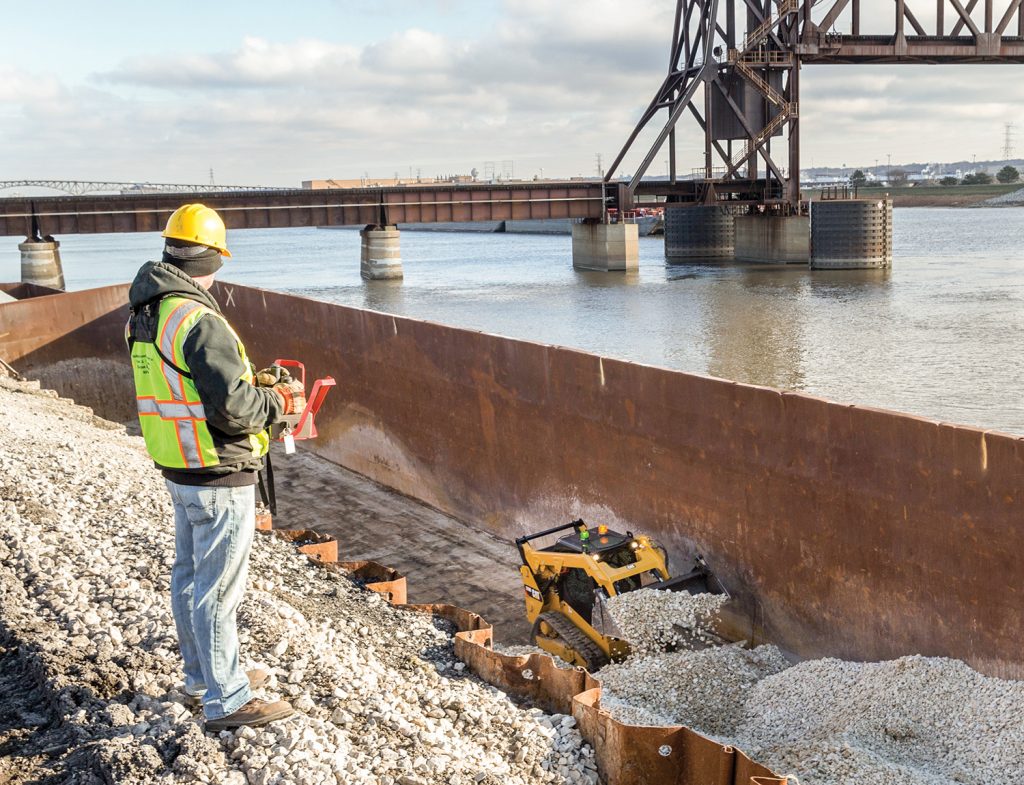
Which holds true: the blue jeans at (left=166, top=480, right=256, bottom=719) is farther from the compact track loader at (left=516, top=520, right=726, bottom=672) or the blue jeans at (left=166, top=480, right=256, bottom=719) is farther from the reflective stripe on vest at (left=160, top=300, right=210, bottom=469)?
the compact track loader at (left=516, top=520, right=726, bottom=672)

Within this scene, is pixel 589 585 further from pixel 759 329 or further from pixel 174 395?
pixel 759 329

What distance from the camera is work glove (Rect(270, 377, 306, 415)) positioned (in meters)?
4.27

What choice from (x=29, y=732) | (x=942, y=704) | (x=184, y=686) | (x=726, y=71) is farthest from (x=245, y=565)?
(x=726, y=71)

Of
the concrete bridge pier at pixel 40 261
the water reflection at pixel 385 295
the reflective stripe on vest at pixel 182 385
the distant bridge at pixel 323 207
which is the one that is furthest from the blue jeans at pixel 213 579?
the concrete bridge pier at pixel 40 261

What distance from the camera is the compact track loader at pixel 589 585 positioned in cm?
687

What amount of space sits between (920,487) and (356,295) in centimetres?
3887

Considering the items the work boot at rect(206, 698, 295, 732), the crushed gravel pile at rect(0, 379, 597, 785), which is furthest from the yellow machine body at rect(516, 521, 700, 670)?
the work boot at rect(206, 698, 295, 732)

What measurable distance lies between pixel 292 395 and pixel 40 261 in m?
43.7

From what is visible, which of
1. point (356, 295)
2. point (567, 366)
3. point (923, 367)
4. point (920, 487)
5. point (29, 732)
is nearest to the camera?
point (29, 732)

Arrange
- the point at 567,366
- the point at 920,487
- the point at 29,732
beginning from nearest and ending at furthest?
the point at 29,732, the point at 920,487, the point at 567,366

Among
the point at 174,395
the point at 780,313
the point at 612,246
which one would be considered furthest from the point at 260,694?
the point at 612,246

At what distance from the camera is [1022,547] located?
579 centimetres

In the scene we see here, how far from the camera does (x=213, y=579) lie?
4.05m

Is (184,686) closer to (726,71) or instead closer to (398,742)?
(398,742)
